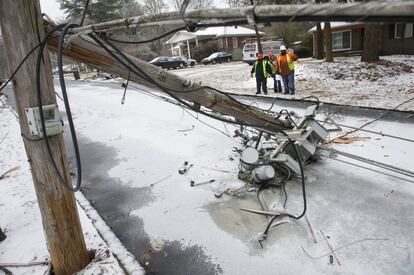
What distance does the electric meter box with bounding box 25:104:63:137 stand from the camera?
2.65m

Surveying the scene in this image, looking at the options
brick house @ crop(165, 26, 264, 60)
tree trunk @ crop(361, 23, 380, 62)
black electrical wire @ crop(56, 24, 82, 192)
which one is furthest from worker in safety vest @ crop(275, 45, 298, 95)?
brick house @ crop(165, 26, 264, 60)

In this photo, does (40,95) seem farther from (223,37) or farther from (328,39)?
(223,37)

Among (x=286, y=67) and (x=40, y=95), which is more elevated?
(x=40, y=95)

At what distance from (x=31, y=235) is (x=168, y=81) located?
2.80 metres

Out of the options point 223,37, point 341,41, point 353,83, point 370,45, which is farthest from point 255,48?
point 223,37

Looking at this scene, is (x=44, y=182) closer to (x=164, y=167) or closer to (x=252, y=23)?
(x=252, y=23)

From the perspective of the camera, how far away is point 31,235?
4129mm

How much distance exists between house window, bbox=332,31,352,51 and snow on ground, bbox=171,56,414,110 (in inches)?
260

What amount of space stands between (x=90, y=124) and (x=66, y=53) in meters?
8.48

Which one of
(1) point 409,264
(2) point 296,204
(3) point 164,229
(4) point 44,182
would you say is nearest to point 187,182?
(3) point 164,229

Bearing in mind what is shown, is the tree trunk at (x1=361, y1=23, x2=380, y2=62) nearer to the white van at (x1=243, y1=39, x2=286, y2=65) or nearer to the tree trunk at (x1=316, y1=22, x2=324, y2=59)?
the tree trunk at (x1=316, y1=22, x2=324, y2=59)

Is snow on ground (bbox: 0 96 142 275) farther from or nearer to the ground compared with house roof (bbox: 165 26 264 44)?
nearer to the ground

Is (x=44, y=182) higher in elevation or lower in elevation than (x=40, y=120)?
lower

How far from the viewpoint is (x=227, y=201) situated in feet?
15.4
